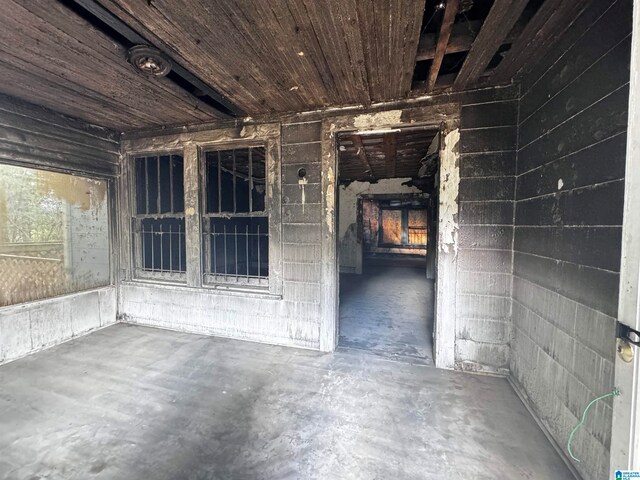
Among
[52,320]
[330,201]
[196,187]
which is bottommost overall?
[52,320]

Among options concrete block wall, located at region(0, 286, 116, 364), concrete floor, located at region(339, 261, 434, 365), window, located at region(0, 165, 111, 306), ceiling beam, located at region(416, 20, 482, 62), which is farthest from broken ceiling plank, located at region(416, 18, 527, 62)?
concrete block wall, located at region(0, 286, 116, 364)

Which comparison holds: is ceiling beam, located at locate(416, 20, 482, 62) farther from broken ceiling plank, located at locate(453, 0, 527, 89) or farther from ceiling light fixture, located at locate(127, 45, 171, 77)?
ceiling light fixture, located at locate(127, 45, 171, 77)

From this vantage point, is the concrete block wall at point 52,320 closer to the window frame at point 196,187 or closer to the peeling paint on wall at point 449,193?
the window frame at point 196,187

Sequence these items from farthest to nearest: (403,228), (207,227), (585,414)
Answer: (403,228), (207,227), (585,414)

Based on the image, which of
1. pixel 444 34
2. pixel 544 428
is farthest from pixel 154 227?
pixel 544 428

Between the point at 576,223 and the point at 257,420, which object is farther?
the point at 257,420

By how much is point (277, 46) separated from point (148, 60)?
3.28 ft

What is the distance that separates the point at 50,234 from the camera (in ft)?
10.4

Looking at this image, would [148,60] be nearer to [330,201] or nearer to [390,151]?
[330,201]

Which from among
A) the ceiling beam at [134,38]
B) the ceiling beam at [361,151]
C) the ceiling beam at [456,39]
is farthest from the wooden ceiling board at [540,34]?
the ceiling beam at [134,38]

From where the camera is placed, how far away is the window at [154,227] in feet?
12.6

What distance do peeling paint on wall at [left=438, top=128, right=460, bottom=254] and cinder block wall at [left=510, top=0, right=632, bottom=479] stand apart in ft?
1.74

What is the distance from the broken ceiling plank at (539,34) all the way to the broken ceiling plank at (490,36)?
0.13 m

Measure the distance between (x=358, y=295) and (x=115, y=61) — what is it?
16.1 ft
